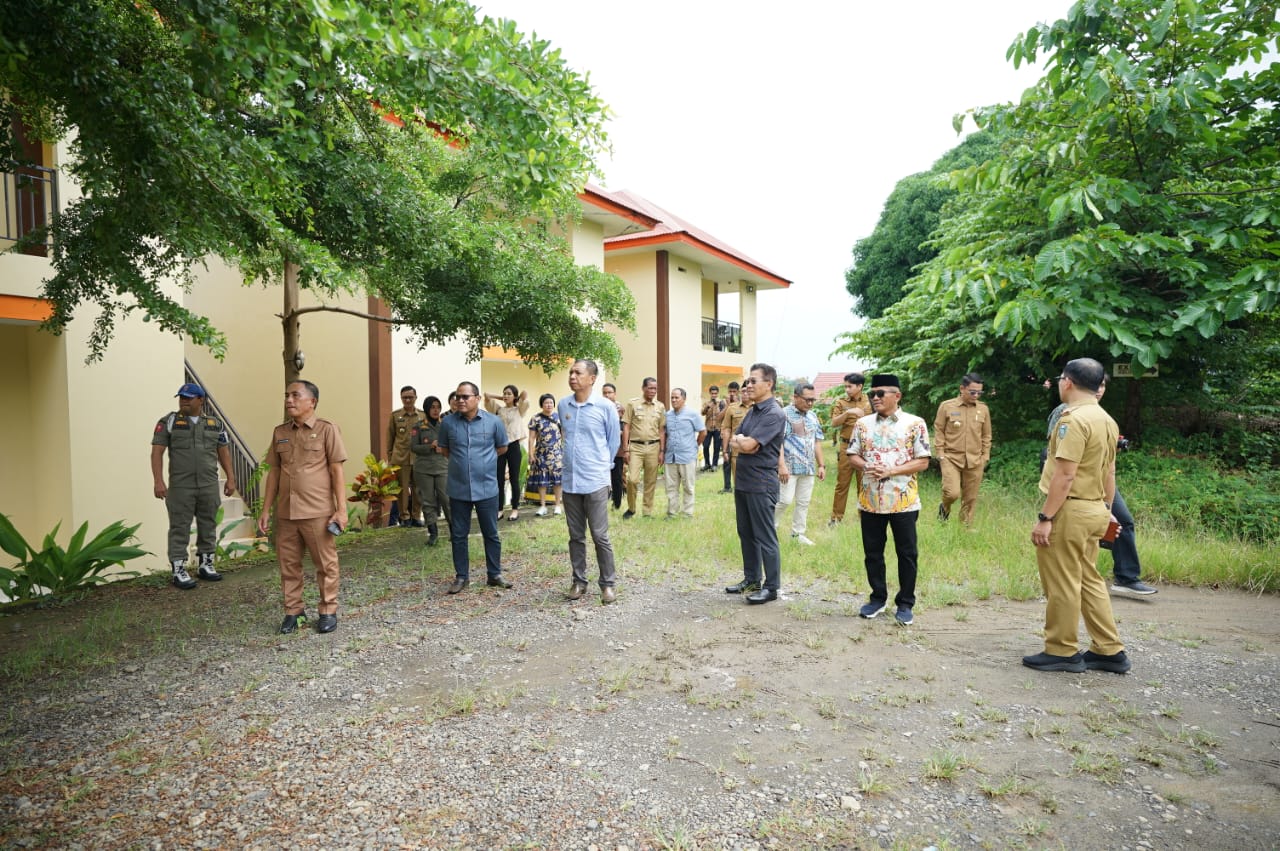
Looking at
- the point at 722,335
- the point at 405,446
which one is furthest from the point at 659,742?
the point at 722,335

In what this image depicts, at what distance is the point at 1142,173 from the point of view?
308 inches

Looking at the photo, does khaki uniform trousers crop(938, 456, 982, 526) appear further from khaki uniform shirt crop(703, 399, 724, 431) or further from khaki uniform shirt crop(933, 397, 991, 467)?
khaki uniform shirt crop(703, 399, 724, 431)

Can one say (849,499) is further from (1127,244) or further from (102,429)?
(102,429)

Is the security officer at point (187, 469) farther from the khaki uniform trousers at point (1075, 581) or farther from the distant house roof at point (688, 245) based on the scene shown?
the distant house roof at point (688, 245)

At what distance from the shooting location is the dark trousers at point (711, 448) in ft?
52.4

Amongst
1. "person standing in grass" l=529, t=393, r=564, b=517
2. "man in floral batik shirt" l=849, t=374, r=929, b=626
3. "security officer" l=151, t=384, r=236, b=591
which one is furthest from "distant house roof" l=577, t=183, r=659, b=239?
"man in floral batik shirt" l=849, t=374, r=929, b=626

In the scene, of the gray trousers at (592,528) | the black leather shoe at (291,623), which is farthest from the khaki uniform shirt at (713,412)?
the black leather shoe at (291,623)

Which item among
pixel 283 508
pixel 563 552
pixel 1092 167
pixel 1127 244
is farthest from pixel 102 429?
pixel 1092 167

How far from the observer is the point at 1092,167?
7797 millimetres

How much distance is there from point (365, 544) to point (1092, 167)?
957 cm

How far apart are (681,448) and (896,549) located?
4514mm

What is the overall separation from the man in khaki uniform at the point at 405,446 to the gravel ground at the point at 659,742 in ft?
14.5

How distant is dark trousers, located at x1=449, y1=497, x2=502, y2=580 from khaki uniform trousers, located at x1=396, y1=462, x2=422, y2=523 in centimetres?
355

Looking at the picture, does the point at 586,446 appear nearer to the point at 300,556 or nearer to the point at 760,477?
the point at 760,477
